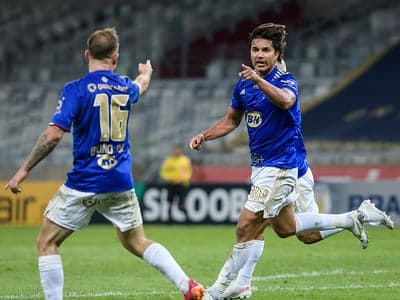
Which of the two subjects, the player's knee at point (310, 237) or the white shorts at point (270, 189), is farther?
the player's knee at point (310, 237)

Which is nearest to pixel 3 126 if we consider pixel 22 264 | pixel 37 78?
pixel 37 78

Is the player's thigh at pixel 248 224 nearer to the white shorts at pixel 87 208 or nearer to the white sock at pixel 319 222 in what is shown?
the white sock at pixel 319 222

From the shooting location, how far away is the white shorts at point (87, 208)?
9359 millimetres

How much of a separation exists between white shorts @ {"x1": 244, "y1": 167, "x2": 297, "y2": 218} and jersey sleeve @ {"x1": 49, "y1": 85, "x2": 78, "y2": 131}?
2090 mm

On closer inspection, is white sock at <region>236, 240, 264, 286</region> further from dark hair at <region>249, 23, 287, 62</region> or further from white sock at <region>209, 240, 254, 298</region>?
dark hair at <region>249, 23, 287, 62</region>

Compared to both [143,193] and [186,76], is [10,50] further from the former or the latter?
[143,193]

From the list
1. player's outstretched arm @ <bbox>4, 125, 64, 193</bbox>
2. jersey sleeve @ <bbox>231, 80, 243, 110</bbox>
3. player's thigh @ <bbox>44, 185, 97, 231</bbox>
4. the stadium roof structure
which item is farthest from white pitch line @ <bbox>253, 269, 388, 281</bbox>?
the stadium roof structure

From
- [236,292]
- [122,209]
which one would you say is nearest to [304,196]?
[236,292]

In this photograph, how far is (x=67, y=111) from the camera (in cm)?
922

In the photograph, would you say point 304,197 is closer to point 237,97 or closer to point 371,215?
point 371,215

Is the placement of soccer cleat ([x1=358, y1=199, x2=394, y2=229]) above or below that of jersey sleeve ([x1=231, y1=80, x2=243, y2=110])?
below

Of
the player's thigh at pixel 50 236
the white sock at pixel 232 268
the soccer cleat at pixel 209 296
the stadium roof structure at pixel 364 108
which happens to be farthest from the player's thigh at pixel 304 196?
the stadium roof structure at pixel 364 108

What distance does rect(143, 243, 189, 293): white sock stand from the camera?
9.28 metres

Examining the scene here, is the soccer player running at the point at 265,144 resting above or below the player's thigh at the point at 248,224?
above
